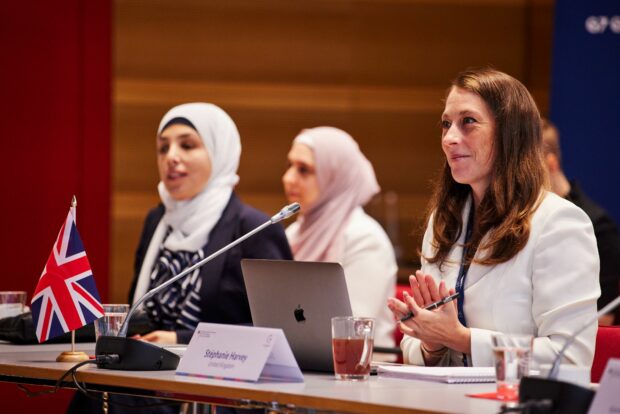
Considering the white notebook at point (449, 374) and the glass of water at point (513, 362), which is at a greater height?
the glass of water at point (513, 362)

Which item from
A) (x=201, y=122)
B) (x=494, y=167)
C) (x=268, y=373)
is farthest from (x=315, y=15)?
(x=268, y=373)

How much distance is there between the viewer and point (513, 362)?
1.99m

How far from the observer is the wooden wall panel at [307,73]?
680 centimetres

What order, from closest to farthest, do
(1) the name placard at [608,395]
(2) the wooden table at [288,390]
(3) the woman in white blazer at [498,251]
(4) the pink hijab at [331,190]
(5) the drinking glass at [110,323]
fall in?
(1) the name placard at [608,395]
(2) the wooden table at [288,390]
(3) the woman in white blazer at [498,251]
(5) the drinking glass at [110,323]
(4) the pink hijab at [331,190]

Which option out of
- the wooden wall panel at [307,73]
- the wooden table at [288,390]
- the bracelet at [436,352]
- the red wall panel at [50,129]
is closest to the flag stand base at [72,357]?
the wooden table at [288,390]

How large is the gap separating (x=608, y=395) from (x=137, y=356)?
113cm

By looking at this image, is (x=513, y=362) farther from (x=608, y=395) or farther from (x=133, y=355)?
(x=133, y=355)

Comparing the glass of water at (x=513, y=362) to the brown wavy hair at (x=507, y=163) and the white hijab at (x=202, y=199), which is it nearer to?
the brown wavy hair at (x=507, y=163)

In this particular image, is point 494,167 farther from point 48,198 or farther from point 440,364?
point 48,198

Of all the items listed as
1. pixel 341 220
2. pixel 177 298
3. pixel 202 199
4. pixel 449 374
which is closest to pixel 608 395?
pixel 449 374

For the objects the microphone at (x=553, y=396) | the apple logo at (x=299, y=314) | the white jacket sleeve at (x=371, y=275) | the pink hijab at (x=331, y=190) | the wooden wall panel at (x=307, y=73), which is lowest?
the white jacket sleeve at (x=371, y=275)

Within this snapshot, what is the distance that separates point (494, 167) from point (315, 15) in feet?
14.6

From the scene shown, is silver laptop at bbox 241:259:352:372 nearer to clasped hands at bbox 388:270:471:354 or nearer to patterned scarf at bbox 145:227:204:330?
clasped hands at bbox 388:270:471:354

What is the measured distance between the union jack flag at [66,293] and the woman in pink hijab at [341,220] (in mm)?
2083
